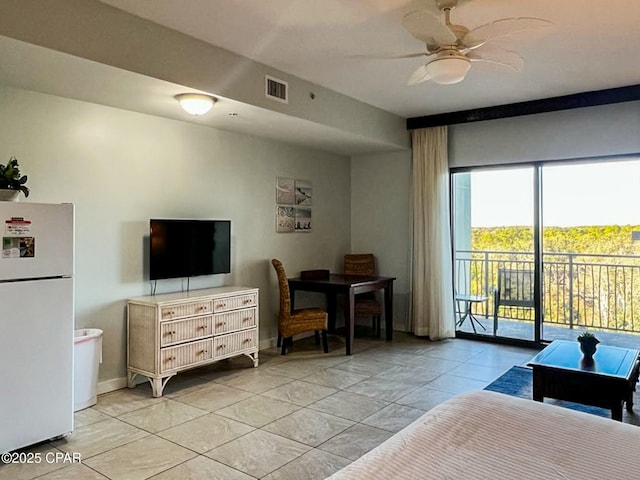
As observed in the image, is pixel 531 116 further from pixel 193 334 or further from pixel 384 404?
pixel 193 334

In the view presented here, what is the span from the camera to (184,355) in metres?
4.12

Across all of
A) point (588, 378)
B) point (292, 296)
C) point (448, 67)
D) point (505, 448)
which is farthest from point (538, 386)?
point (292, 296)

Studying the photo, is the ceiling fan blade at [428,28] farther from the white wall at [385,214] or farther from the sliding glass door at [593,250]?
the white wall at [385,214]

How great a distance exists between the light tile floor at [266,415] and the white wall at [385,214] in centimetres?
139

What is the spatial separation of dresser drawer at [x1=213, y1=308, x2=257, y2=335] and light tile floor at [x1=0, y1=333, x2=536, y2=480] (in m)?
0.45

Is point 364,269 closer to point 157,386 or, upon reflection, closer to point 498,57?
point 157,386

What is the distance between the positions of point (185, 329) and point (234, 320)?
565 millimetres

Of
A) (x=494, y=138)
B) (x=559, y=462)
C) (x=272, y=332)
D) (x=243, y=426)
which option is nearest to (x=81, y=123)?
(x=243, y=426)

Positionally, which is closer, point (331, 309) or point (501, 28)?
point (501, 28)

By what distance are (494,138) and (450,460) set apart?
195 inches

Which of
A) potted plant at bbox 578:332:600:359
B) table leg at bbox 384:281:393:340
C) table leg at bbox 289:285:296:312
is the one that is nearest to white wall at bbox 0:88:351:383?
table leg at bbox 289:285:296:312

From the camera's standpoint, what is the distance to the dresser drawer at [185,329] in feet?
13.0

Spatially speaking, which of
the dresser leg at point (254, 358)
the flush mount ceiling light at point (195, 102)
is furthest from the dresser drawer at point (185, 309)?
the flush mount ceiling light at point (195, 102)

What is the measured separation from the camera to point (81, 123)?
12.6ft
